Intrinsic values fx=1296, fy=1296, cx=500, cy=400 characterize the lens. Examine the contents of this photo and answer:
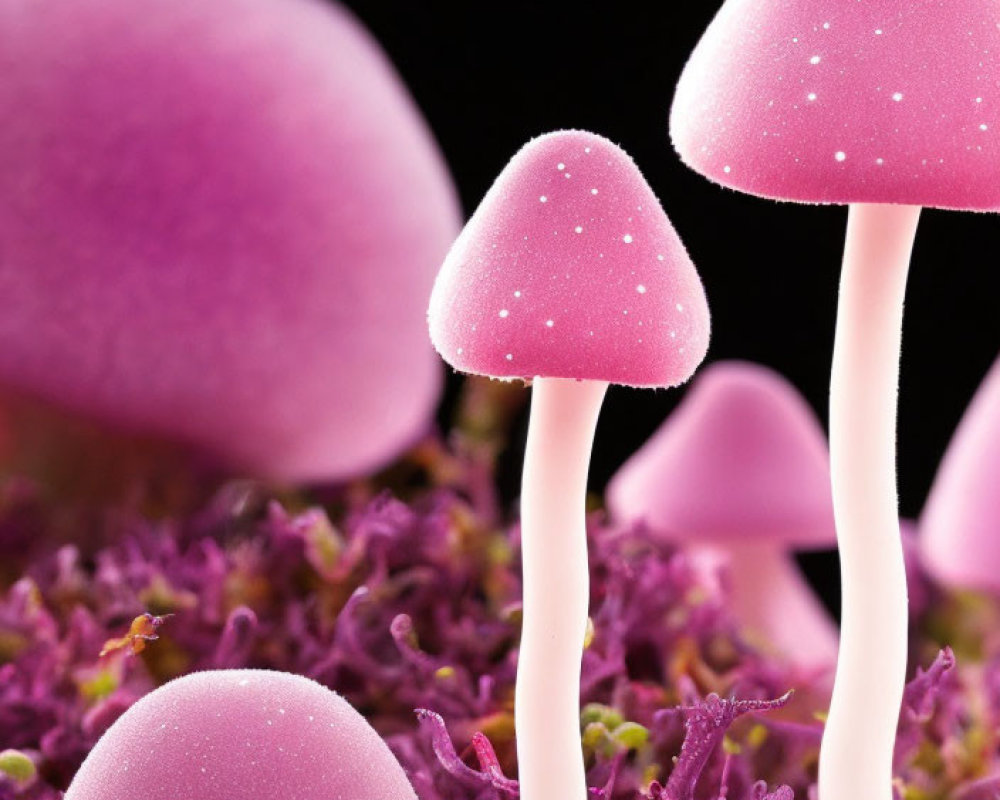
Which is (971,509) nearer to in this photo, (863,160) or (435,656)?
(435,656)

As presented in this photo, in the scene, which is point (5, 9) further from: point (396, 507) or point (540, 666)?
point (540, 666)

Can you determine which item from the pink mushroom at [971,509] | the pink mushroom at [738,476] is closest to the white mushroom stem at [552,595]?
the pink mushroom at [738,476]

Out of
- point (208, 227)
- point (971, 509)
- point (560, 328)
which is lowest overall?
point (971, 509)

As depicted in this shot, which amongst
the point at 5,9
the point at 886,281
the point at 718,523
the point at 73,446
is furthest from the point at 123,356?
the point at 886,281

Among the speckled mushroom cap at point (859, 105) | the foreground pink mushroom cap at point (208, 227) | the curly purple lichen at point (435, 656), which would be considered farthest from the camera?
the foreground pink mushroom cap at point (208, 227)

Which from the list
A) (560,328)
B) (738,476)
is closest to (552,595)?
(560,328)

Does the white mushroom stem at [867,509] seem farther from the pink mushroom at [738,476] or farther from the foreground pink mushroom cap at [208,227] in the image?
the foreground pink mushroom cap at [208,227]

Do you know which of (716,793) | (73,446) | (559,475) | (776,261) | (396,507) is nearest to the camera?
(559,475)

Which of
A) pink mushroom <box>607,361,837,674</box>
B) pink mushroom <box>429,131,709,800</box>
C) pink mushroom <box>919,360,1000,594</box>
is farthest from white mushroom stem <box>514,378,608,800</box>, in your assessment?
pink mushroom <box>919,360,1000,594</box>
